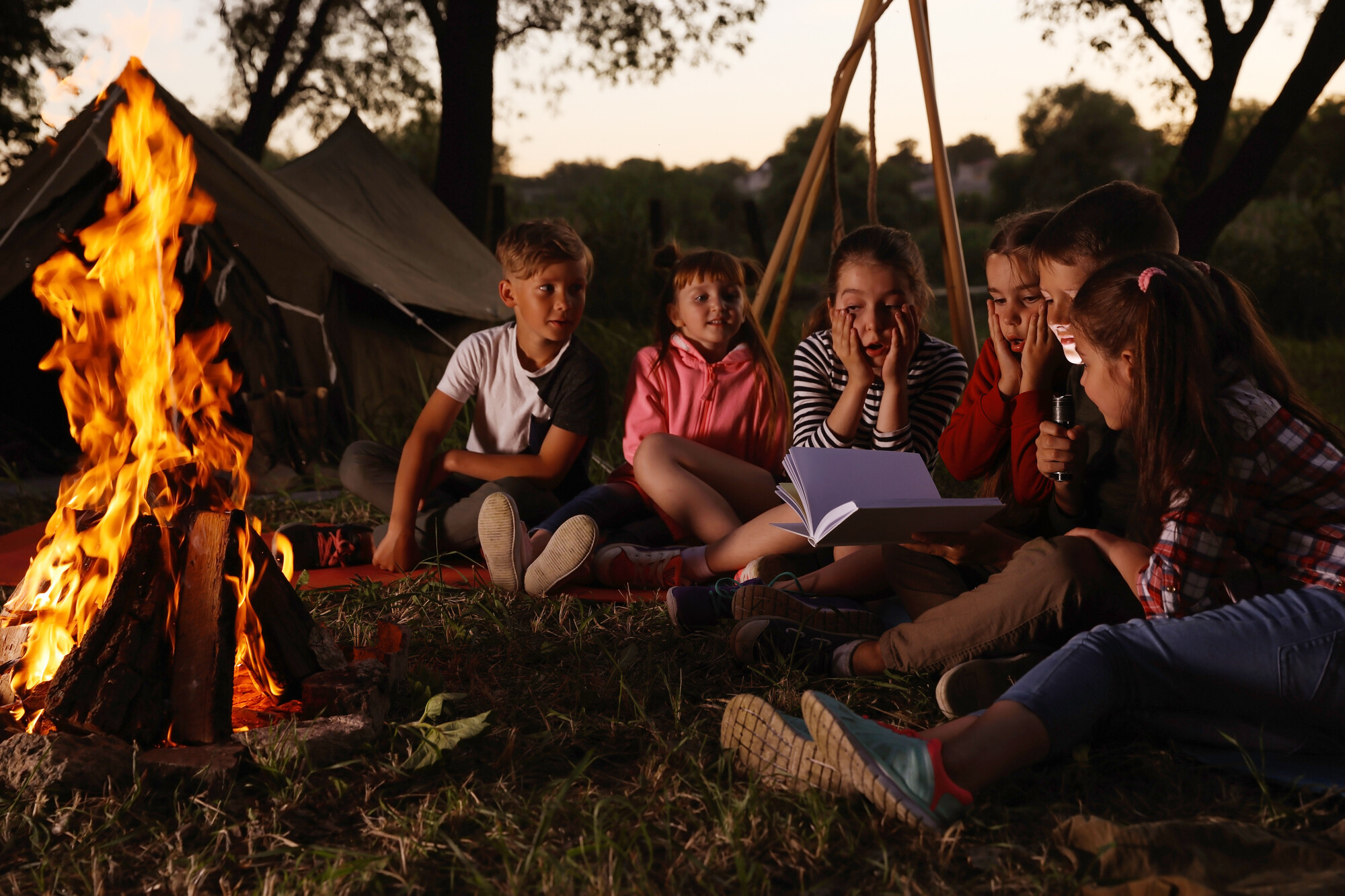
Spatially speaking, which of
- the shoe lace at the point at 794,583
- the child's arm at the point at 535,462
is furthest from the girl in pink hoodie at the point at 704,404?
the shoe lace at the point at 794,583

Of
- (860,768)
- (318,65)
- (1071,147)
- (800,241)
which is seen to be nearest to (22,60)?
(318,65)

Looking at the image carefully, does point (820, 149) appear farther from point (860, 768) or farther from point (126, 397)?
point (860, 768)

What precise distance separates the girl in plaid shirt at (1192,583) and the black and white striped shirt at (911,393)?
3.41 ft

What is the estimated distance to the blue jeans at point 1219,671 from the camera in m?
1.45

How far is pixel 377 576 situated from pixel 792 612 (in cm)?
131

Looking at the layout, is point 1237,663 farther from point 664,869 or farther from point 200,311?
point 200,311

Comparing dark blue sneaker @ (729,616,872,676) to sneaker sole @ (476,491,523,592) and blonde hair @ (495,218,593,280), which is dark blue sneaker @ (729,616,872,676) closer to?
sneaker sole @ (476,491,523,592)

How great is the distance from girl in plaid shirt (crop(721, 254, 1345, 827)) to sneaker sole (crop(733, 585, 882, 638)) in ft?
2.27

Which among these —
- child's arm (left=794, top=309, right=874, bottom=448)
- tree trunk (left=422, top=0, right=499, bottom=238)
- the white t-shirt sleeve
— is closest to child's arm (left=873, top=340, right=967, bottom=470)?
child's arm (left=794, top=309, right=874, bottom=448)

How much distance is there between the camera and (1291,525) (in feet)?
5.13

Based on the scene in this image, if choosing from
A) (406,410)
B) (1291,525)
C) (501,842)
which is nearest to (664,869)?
(501,842)

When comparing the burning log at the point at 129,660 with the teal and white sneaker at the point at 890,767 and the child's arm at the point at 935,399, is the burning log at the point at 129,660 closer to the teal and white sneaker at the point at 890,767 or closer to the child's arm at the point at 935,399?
the teal and white sneaker at the point at 890,767

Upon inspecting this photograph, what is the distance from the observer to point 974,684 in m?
1.75

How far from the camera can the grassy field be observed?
129 cm
